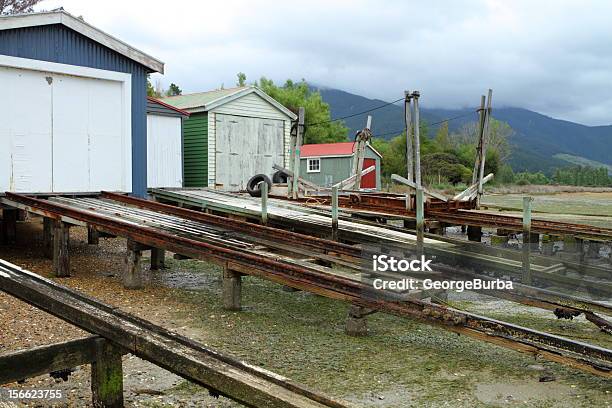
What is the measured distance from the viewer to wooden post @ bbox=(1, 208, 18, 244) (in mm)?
12219

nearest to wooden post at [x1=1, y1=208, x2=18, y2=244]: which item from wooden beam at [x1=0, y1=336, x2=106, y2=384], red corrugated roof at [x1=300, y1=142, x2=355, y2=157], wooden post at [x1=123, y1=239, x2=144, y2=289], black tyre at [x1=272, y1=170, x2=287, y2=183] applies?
wooden post at [x1=123, y1=239, x2=144, y2=289]

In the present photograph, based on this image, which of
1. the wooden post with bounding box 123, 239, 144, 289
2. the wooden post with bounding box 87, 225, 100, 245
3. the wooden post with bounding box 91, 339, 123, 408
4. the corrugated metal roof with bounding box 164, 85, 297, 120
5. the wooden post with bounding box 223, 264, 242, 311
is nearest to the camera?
the wooden post with bounding box 91, 339, 123, 408

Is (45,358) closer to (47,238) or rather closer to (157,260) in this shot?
(157,260)

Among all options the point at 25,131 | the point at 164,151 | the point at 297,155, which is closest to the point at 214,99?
the point at 164,151

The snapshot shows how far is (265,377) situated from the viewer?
299cm

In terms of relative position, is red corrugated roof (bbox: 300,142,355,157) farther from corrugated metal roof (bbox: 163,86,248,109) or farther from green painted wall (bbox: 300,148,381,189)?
corrugated metal roof (bbox: 163,86,248,109)

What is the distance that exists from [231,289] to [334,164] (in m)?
30.2

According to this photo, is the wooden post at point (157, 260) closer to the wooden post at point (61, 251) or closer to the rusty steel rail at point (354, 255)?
the rusty steel rail at point (354, 255)

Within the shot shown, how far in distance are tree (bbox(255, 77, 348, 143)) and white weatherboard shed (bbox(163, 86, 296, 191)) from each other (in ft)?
104

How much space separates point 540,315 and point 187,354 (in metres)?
6.76

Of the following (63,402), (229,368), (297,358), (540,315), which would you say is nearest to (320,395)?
(229,368)

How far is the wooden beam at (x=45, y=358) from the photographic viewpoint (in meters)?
3.28

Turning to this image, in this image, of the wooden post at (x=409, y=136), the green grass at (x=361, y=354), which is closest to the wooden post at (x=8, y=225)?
the green grass at (x=361, y=354)

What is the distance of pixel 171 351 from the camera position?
3117 millimetres
